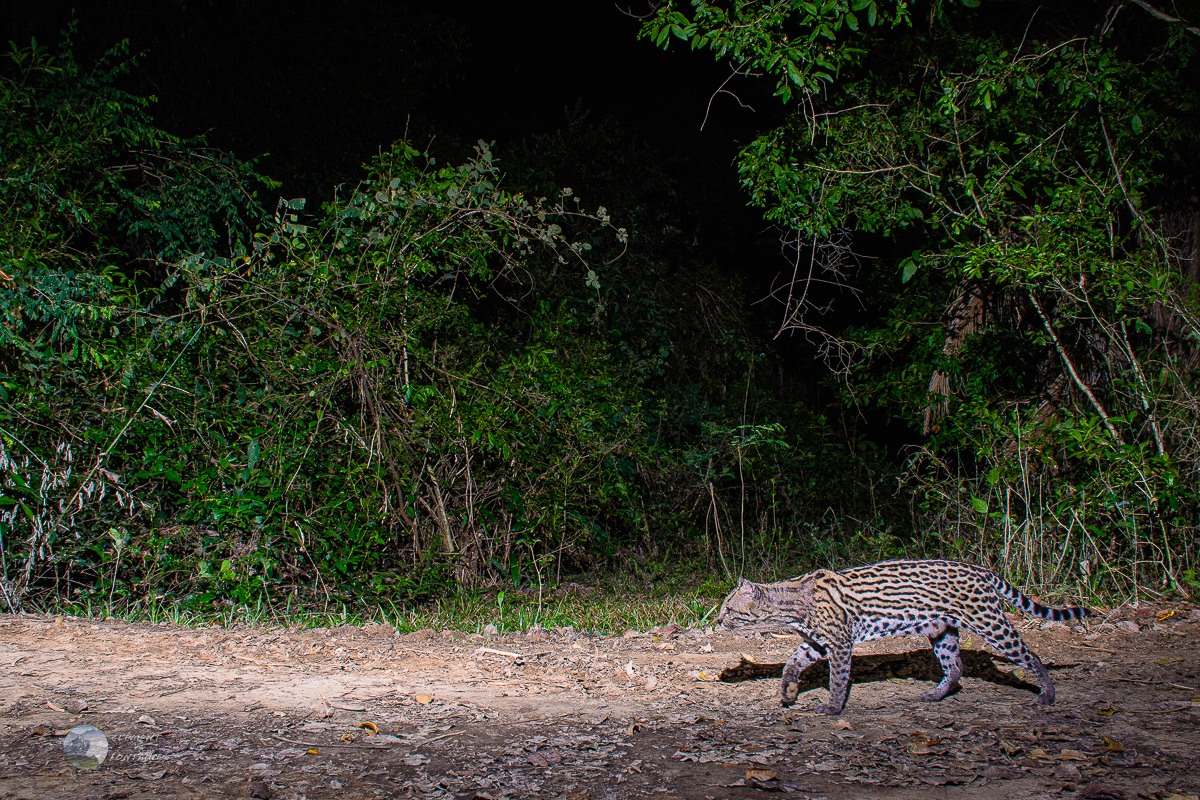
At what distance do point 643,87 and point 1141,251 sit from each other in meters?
11.2

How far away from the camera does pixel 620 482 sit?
29.6 feet

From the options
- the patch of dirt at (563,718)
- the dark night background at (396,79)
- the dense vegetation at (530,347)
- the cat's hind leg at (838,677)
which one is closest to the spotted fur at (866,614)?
the cat's hind leg at (838,677)

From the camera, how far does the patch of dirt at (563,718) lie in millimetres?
3682

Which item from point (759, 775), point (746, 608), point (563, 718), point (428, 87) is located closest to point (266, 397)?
point (563, 718)

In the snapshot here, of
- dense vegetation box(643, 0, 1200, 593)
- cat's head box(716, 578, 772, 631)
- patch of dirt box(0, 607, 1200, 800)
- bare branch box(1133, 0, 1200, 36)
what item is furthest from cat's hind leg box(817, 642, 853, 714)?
bare branch box(1133, 0, 1200, 36)

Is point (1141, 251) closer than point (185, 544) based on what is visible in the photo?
No

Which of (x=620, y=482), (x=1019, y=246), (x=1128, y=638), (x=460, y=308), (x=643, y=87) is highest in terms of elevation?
(x=643, y=87)

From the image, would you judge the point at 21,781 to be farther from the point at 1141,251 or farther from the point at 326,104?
the point at 326,104

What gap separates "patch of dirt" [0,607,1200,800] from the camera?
3682 mm

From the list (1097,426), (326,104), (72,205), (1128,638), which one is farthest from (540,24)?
(1128,638)
